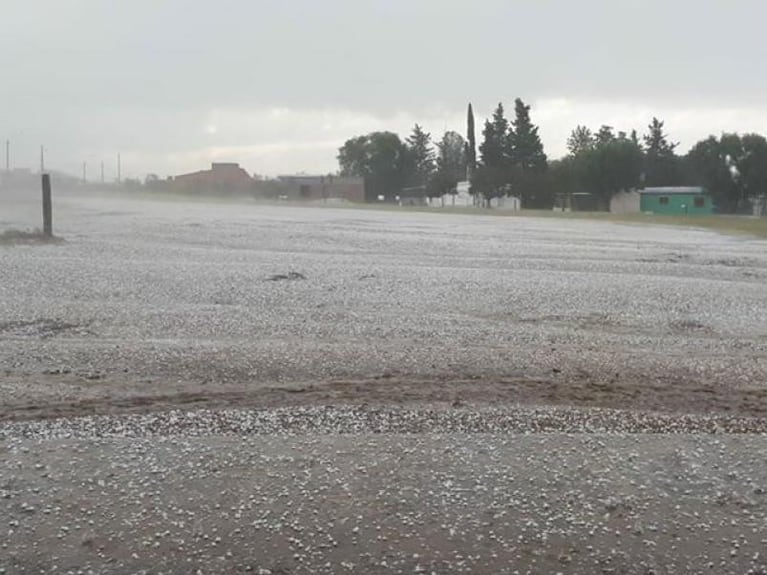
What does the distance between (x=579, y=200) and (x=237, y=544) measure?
80.6 m

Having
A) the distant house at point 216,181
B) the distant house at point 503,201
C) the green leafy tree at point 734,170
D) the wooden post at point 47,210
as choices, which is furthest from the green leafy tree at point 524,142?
the wooden post at point 47,210

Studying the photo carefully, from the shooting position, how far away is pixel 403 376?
6.54 metres

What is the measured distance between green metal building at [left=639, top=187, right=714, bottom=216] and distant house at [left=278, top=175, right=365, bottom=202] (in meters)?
31.7

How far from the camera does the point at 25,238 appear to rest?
20422mm

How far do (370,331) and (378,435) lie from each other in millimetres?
3896

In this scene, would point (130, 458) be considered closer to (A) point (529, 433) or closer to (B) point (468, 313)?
(A) point (529, 433)

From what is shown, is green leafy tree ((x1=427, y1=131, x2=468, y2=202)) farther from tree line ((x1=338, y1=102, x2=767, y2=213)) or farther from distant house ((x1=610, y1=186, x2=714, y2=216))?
distant house ((x1=610, y1=186, x2=714, y2=216))

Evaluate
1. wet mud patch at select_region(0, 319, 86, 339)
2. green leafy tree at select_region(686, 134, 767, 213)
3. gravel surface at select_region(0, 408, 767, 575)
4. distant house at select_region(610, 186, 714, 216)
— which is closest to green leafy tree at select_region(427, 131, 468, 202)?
distant house at select_region(610, 186, 714, 216)

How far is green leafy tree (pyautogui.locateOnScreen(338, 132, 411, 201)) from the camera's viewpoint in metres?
111

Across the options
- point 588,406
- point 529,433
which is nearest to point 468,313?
point 588,406

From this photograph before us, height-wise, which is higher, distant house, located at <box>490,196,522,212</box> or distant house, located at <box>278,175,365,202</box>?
distant house, located at <box>278,175,365,202</box>

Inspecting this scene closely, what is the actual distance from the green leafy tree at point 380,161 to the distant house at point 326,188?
287 inches

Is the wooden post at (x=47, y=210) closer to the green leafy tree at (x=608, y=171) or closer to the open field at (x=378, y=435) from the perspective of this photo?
the open field at (x=378, y=435)

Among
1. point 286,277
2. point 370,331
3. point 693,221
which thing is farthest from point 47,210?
point 693,221
